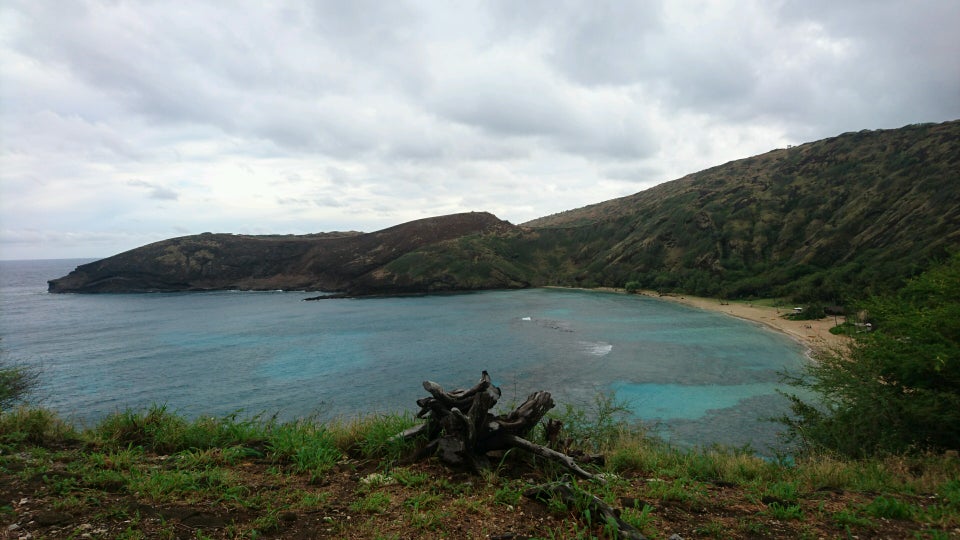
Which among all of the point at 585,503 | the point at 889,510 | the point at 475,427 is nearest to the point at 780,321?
the point at 889,510

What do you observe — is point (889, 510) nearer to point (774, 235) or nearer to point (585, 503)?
point (585, 503)

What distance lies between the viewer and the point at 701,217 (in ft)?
309

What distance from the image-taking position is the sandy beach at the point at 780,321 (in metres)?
36.7

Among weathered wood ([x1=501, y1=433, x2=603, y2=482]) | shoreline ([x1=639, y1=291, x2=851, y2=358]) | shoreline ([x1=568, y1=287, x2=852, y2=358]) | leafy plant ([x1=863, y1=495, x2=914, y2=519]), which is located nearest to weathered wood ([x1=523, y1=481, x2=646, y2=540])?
weathered wood ([x1=501, y1=433, x2=603, y2=482])

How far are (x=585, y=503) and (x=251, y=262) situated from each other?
135622mm

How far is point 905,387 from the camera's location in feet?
37.1

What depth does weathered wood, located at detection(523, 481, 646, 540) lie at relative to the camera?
4699 millimetres

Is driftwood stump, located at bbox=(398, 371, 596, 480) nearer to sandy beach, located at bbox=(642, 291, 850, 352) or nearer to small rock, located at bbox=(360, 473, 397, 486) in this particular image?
small rock, located at bbox=(360, 473, 397, 486)

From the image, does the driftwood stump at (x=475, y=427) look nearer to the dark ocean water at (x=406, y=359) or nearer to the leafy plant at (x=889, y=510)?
the leafy plant at (x=889, y=510)

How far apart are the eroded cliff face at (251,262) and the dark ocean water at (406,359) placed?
4543 centimetres

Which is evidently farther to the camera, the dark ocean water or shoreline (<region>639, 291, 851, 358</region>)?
shoreline (<region>639, 291, 851, 358</region>)

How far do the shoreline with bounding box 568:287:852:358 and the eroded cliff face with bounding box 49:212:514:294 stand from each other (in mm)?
70178

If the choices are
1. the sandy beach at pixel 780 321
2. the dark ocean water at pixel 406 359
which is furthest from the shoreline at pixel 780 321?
the dark ocean water at pixel 406 359

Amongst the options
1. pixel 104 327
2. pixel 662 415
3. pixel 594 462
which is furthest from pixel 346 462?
pixel 104 327
